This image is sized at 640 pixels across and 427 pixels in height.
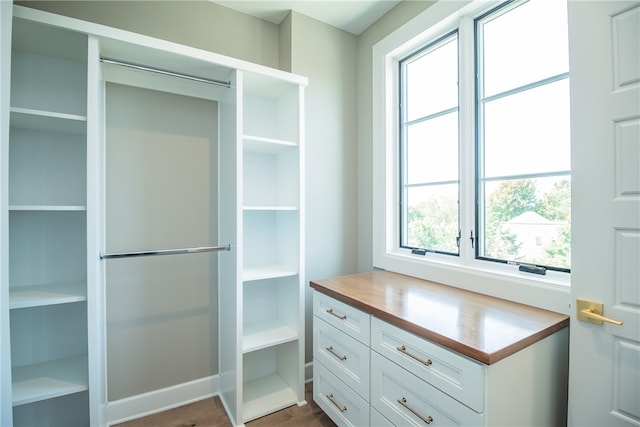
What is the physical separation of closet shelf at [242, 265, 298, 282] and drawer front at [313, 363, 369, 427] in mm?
612

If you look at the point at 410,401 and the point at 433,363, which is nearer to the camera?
the point at 433,363

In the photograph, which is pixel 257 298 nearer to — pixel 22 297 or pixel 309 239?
pixel 309 239

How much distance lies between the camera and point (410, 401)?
127 cm

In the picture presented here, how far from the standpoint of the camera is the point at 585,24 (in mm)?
1189

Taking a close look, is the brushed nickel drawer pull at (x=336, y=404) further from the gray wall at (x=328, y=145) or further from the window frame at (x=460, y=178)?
the window frame at (x=460, y=178)

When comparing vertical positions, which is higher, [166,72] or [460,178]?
[166,72]

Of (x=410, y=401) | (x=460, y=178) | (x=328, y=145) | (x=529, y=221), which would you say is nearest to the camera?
(x=410, y=401)

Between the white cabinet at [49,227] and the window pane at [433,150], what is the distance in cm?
207

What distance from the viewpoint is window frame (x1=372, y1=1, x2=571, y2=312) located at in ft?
4.94

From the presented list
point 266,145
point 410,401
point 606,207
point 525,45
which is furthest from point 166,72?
point 606,207

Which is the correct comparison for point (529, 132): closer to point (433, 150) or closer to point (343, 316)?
point (433, 150)

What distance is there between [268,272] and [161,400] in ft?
3.61

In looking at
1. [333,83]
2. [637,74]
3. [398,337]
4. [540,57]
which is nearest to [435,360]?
[398,337]

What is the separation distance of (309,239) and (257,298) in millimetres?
594
